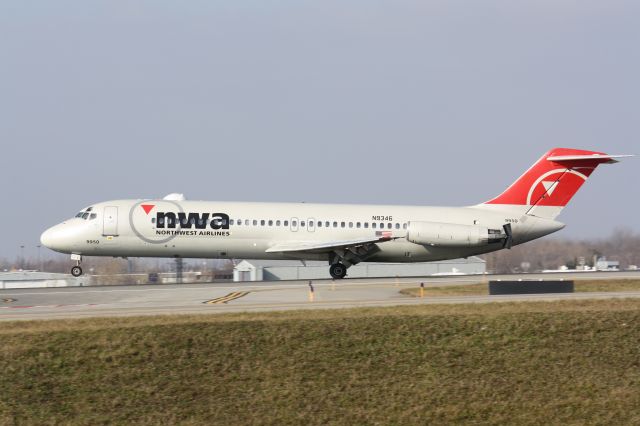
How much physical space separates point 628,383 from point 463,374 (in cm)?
383

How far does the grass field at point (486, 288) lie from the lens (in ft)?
117

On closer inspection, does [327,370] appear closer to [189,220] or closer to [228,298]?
[228,298]

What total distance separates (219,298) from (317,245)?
10.7 meters

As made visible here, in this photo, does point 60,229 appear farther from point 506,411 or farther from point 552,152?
point 506,411

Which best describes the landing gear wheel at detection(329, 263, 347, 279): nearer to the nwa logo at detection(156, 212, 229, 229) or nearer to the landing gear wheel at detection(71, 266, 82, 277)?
the nwa logo at detection(156, 212, 229, 229)

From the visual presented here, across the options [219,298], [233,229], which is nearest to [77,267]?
[233,229]

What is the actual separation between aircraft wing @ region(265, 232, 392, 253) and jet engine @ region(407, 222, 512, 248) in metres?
1.68

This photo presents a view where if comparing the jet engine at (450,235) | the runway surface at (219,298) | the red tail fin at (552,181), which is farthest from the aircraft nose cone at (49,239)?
the red tail fin at (552,181)

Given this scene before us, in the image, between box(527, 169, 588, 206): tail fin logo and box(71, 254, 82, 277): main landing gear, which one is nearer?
box(71, 254, 82, 277): main landing gear

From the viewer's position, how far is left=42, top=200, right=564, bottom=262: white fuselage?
143 feet

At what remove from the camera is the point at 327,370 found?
2055 centimetres

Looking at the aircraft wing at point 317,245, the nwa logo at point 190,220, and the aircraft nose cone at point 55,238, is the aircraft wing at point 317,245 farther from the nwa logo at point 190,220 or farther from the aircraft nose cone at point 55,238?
the aircraft nose cone at point 55,238

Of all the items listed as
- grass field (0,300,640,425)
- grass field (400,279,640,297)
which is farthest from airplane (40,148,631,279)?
grass field (0,300,640,425)

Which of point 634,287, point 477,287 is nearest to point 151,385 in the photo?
point 477,287
